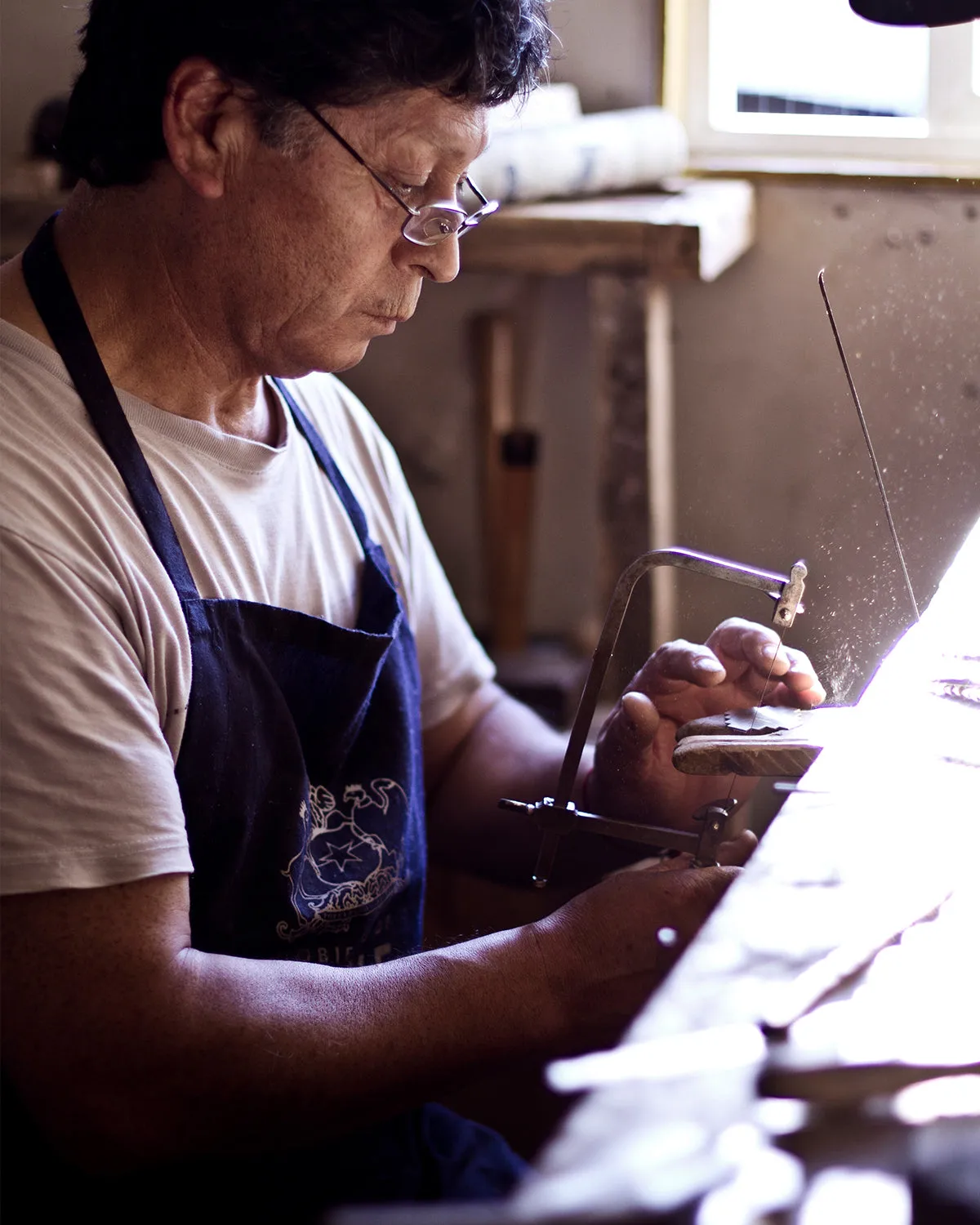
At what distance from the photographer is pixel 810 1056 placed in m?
0.67

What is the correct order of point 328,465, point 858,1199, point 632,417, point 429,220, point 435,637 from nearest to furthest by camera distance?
point 858,1199, point 429,220, point 328,465, point 435,637, point 632,417

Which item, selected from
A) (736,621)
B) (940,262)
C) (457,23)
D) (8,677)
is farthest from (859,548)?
(8,677)

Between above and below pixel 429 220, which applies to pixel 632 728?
below

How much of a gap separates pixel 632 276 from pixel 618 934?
1530 millimetres

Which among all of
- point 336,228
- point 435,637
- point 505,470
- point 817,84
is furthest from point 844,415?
point 505,470

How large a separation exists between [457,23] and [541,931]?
79cm

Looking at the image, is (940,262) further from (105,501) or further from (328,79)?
(105,501)

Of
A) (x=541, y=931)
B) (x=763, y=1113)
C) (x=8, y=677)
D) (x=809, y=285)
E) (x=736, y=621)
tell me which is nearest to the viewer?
(x=763, y=1113)

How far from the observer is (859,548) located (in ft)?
Answer: 3.65

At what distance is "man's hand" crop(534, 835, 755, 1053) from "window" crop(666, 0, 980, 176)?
3.97 ft

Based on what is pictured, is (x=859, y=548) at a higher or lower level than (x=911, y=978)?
higher

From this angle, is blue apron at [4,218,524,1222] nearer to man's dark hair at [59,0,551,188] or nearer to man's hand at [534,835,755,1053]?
man's dark hair at [59,0,551,188]

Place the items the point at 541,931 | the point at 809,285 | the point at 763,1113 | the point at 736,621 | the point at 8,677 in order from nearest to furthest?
the point at 763,1113, the point at 8,677, the point at 541,931, the point at 736,621, the point at 809,285

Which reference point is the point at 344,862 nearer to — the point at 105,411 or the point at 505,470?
the point at 105,411
